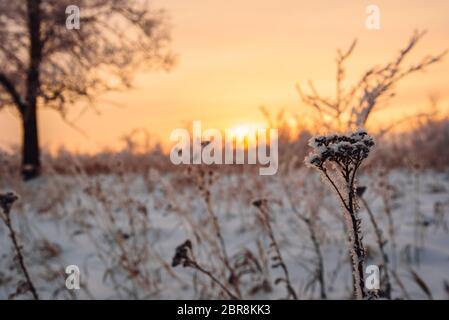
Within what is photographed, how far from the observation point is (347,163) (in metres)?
1.07

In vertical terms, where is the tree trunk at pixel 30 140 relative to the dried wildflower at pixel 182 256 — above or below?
above

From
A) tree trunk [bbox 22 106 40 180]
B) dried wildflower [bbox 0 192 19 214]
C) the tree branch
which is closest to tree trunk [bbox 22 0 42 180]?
tree trunk [bbox 22 106 40 180]

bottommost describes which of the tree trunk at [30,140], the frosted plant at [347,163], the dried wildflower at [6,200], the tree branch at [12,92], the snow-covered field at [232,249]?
the snow-covered field at [232,249]

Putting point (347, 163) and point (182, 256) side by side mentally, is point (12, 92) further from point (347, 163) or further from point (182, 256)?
point (347, 163)

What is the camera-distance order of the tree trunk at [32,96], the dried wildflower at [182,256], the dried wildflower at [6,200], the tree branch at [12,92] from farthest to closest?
the tree branch at [12,92] → the tree trunk at [32,96] → the dried wildflower at [6,200] → the dried wildflower at [182,256]

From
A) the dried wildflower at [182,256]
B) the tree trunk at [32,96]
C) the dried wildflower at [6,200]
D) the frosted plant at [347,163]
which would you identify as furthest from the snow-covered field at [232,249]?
the tree trunk at [32,96]

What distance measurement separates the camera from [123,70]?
425 inches

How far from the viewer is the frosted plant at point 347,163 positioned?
1.04 m

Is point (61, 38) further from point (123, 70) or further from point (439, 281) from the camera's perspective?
point (439, 281)

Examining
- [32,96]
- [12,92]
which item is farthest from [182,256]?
[12,92]

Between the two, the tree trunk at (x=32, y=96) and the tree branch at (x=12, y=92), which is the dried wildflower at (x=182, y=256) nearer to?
the tree trunk at (x=32, y=96)

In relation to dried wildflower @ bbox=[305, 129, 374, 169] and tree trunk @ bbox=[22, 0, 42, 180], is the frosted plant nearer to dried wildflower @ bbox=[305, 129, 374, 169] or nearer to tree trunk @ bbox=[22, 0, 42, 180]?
dried wildflower @ bbox=[305, 129, 374, 169]

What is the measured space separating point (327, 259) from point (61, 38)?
9.13 metres

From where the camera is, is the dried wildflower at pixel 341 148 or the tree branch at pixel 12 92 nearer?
the dried wildflower at pixel 341 148
